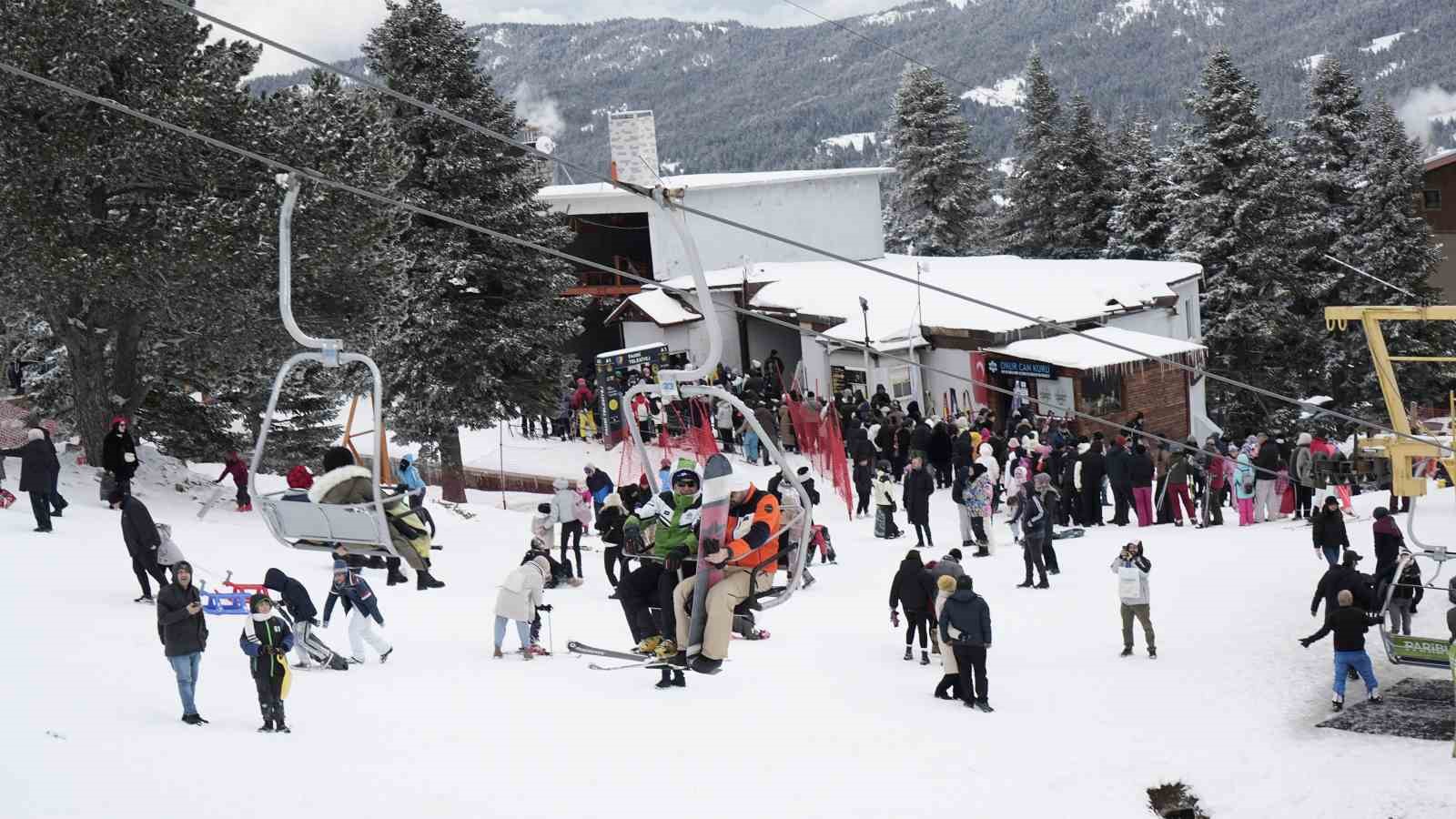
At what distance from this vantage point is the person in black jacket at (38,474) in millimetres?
19188

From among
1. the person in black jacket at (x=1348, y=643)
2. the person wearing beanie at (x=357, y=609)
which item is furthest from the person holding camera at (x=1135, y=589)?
the person wearing beanie at (x=357, y=609)

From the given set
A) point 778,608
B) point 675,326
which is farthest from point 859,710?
point 675,326

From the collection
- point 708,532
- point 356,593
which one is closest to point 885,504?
point 356,593

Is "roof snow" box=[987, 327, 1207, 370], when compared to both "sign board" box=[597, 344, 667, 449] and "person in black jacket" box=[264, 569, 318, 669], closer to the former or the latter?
"sign board" box=[597, 344, 667, 449]

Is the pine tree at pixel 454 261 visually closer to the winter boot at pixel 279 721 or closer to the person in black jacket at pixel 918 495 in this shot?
the person in black jacket at pixel 918 495

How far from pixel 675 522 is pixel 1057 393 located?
1827cm

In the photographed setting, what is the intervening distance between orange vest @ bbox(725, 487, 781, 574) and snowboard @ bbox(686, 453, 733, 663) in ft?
0.40

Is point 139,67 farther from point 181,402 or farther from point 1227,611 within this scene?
point 1227,611

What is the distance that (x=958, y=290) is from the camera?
3528 cm

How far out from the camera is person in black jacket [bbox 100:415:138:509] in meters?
21.7

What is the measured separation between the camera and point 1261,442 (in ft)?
73.9

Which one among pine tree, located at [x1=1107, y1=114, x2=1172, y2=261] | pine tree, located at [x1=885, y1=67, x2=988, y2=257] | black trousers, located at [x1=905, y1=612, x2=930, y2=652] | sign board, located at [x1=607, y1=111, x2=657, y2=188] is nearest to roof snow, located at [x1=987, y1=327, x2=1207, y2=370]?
black trousers, located at [x1=905, y1=612, x2=930, y2=652]

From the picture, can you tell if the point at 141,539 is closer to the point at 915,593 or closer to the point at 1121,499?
the point at 915,593

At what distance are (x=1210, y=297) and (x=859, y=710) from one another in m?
28.9
